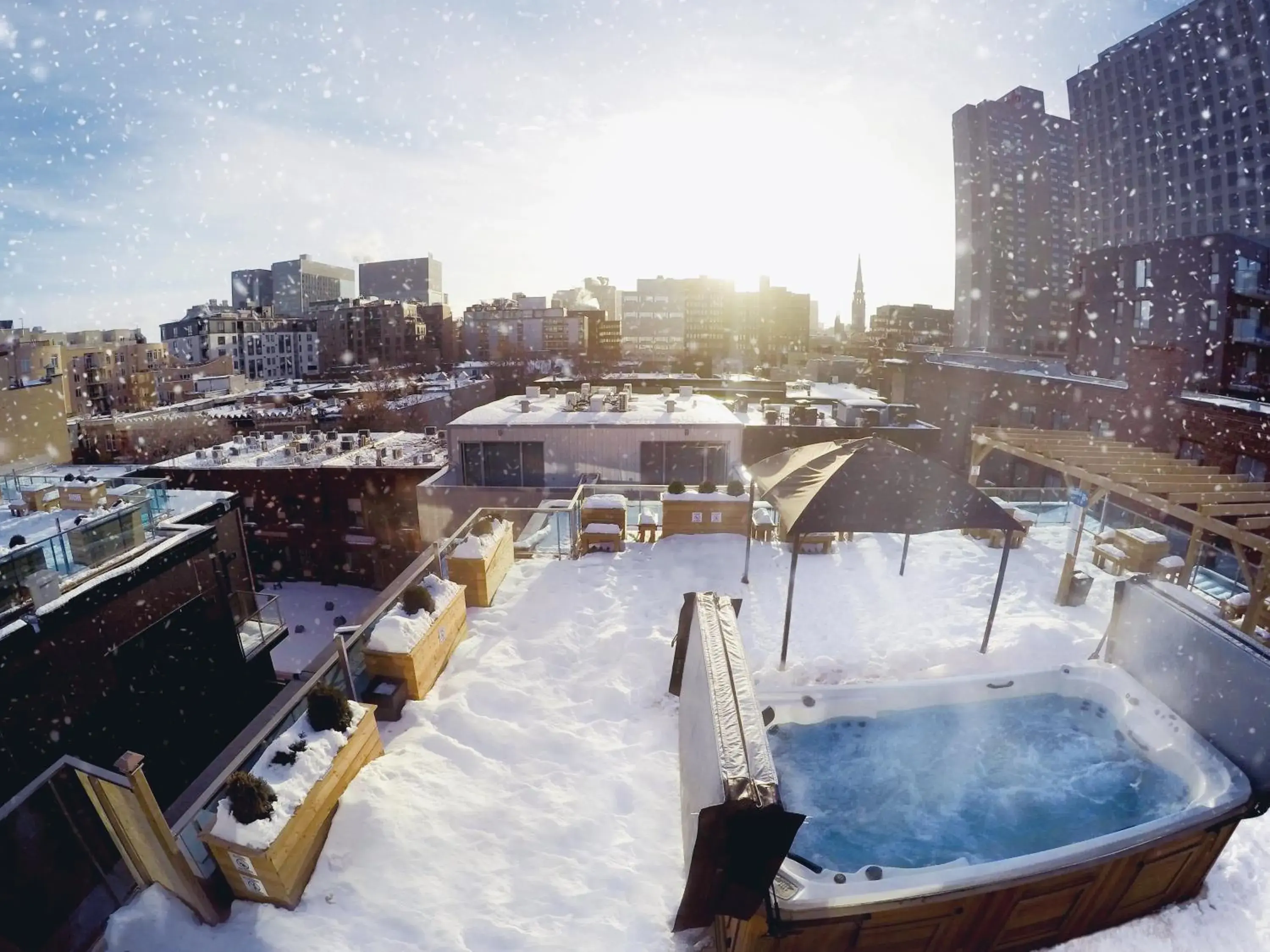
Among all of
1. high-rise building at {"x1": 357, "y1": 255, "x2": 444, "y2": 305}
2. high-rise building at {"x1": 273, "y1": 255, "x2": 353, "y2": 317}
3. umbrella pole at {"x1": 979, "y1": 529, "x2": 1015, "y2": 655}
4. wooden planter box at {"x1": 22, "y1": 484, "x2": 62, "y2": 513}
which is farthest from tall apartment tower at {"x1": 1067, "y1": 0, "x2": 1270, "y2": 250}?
high-rise building at {"x1": 273, "y1": 255, "x2": 353, "y2": 317}

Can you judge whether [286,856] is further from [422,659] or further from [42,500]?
[42,500]

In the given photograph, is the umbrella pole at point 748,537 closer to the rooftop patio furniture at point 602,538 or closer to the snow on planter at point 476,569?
the rooftop patio furniture at point 602,538

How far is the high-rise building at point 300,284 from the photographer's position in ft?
549

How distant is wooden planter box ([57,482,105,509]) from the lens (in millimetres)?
11133

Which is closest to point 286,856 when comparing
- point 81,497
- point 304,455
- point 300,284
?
point 81,497

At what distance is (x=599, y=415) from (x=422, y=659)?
13.8 m

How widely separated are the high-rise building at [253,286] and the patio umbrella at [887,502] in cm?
19683

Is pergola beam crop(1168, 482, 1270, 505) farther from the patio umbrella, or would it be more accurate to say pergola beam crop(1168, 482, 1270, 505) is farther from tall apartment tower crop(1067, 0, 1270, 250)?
tall apartment tower crop(1067, 0, 1270, 250)

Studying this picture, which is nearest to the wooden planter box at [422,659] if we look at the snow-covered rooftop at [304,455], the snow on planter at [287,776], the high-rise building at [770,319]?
the snow on planter at [287,776]

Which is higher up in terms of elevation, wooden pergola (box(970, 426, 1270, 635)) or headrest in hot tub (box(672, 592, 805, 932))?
wooden pergola (box(970, 426, 1270, 635))

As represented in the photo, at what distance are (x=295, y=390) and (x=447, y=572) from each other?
5656cm

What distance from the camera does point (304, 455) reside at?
3145cm

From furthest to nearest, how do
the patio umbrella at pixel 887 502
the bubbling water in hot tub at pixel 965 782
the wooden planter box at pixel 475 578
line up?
the wooden planter box at pixel 475 578 < the patio umbrella at pixel 887 502 < the bubbling water in hot tub at pixel 965 782

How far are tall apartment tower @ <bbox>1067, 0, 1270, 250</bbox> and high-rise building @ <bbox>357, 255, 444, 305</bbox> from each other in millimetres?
136647
